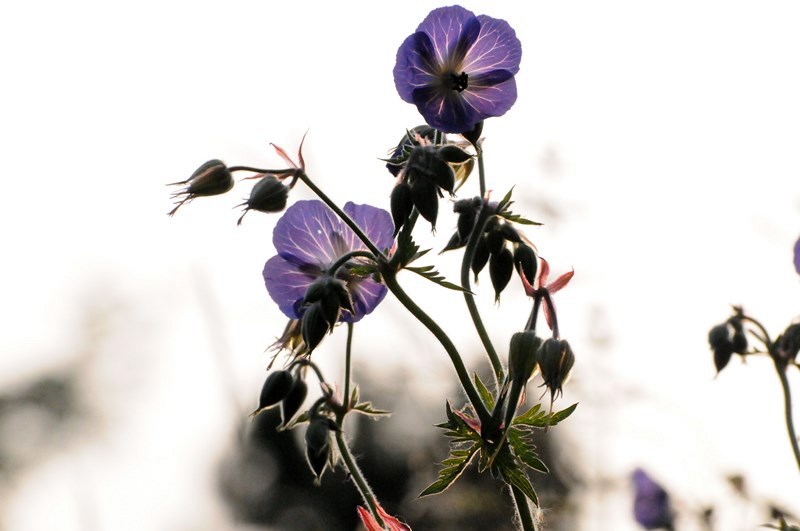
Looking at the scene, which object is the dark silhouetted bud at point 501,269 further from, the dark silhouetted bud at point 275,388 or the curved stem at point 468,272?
the dark silhouetted bud at point 275,388

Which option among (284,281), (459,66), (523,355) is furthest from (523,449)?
(459,66)

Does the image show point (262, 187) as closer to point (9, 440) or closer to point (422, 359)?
point (422, 359)

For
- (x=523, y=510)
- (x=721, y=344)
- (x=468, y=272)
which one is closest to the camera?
(x=523, y=510)

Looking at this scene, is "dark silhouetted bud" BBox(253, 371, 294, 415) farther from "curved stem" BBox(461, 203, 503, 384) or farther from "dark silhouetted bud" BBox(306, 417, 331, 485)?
"curved stem" BBox(461, 203, 503, 384)

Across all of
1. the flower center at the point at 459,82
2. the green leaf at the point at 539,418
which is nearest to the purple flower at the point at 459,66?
the flower center at the point at 459,82

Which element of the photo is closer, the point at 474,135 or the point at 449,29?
the point at 474,135

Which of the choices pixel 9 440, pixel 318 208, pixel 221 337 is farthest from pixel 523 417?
pixel 9 440

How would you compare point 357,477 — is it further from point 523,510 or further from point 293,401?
point 523,510
